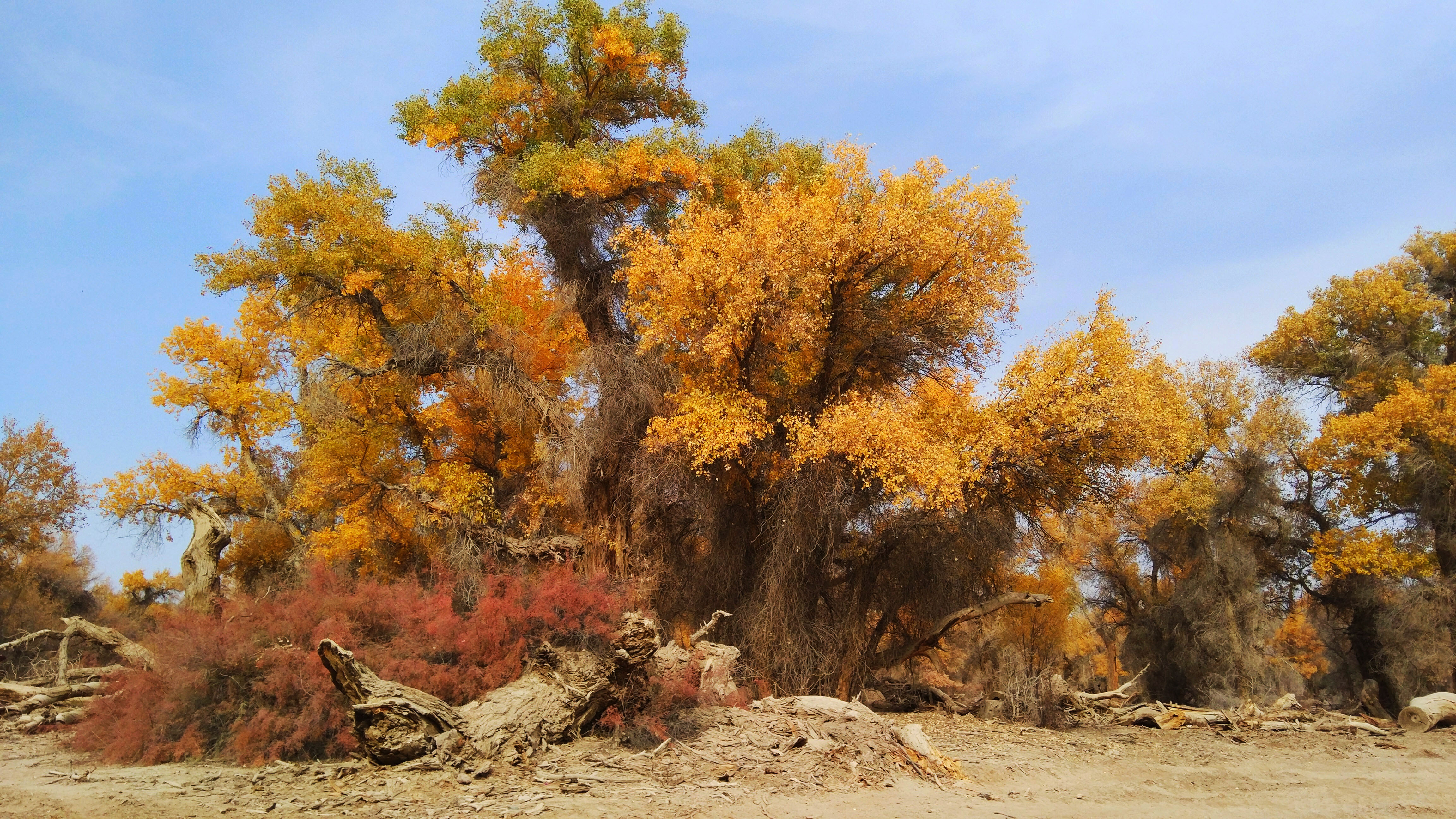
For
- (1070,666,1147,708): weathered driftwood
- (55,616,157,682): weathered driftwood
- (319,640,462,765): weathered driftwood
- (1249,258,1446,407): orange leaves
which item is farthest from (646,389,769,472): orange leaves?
(1249,258,1446,407): orange leaves

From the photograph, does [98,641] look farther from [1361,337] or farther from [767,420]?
[1361,337]

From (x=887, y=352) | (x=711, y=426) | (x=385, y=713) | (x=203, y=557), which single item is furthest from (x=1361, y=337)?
(x=203, y=557)

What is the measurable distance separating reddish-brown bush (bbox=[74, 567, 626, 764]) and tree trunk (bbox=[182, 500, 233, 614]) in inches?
288

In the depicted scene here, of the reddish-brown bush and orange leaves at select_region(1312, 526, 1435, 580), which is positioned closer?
the reddish-brown bush

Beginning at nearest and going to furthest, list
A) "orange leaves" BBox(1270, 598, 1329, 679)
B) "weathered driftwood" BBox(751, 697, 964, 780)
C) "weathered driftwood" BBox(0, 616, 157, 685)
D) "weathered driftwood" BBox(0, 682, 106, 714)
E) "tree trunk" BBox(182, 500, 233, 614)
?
"weathered driftwood" BBox(751, 697, 964, 780) < "weathered driftwood" BBox(0, 682, 106, 714) < "weathered driftwood" BBox(0, 616, 157, 685) < "tree trunk" BBox(182, 500, 233, 614) < "orange leaves" BBox(1270, 598, 1329, 679)

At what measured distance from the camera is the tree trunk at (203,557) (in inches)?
731

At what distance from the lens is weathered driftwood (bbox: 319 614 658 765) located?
28.6 ft

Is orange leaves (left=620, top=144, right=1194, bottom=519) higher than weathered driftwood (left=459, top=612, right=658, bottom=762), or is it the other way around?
orange leaves (left=620, top=144, right=1194, bottom=519)

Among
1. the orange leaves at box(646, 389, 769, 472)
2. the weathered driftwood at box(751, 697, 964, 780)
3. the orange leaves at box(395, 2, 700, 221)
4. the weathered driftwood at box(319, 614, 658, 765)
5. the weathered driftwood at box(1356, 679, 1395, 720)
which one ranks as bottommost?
the weathered driftwood at box(1356, 679, 1395, 720)

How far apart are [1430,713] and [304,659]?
18863 mm

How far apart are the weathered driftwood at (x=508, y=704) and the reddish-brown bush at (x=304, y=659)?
560 mm

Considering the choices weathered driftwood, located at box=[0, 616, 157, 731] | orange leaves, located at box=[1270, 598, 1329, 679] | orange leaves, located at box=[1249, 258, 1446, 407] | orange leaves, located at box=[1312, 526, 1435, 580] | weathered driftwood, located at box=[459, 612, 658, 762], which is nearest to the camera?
weathered driftwood, located at box=[459, 612, 658, 762]

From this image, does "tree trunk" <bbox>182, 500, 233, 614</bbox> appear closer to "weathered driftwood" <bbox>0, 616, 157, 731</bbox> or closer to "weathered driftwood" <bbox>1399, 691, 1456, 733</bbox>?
"weathered driftwood" <bbox>0, 616, 157, 731</bbox>

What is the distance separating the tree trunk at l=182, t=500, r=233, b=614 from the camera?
60.9ft
